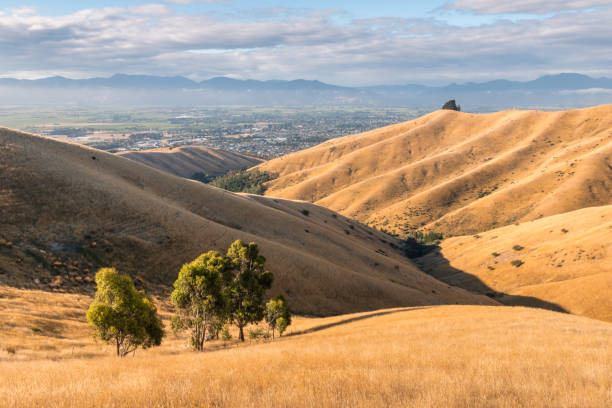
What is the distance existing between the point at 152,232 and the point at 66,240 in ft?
32.6

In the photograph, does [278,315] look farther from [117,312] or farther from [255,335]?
[117,312]

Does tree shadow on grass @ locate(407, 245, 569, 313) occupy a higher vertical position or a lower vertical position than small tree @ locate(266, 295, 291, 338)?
lower

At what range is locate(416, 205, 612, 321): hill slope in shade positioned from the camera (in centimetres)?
5784

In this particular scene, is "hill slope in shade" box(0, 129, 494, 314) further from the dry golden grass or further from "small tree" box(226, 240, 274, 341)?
A: the dry golden grass

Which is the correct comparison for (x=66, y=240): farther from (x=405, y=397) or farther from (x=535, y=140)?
(x=535, y=140)

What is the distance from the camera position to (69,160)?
183 ft

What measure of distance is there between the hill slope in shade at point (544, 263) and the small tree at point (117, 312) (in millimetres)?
61528

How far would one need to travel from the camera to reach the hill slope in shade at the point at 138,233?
1529 inches

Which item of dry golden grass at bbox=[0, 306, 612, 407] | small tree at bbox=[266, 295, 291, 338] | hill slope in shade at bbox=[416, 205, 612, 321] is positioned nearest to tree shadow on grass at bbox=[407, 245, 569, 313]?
hill slope in shade at bbox=[416, 205, 612, 321]

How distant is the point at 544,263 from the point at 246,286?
71444 mm

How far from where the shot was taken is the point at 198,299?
911 inches

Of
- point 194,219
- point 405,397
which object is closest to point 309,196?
point 194,219

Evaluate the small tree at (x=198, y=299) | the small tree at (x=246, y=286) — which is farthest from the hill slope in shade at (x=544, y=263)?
the small tree at (x=198, y=299)

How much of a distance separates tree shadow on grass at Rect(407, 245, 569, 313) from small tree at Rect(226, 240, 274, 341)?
52.1m
